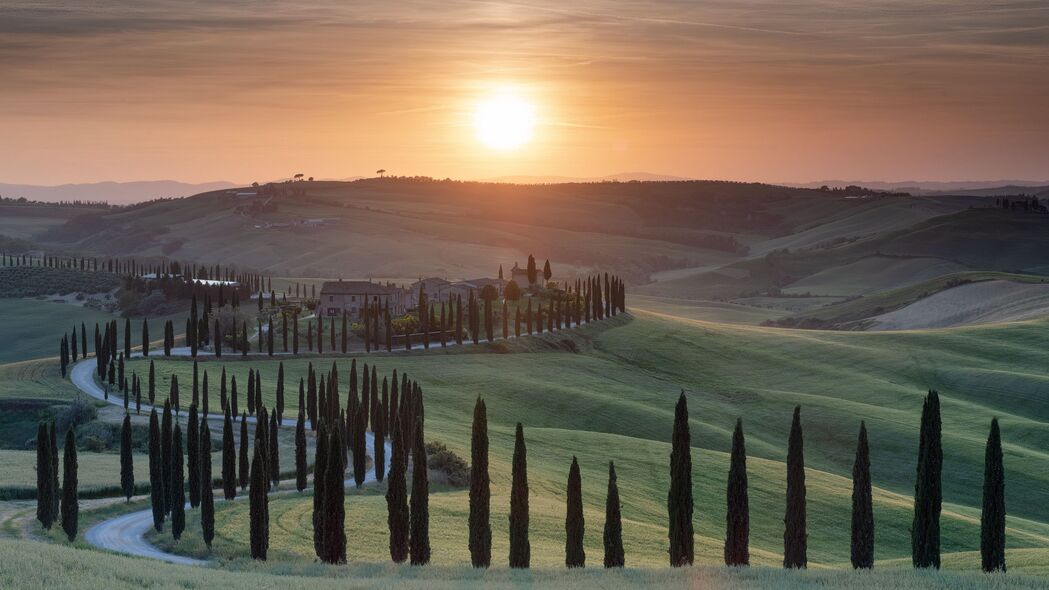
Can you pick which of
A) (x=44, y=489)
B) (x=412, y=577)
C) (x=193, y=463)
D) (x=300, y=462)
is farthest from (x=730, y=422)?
(x=412, y=577)

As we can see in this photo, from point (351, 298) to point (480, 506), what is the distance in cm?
10620

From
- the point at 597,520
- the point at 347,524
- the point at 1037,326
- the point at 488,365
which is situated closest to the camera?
the point at 347,524

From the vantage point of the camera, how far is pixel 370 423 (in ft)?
308

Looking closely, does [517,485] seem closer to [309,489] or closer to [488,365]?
[309,489]

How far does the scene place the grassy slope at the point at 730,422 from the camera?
64750 mm

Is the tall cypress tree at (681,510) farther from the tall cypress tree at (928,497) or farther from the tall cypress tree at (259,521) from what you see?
the tall cypress tree at (259,521)

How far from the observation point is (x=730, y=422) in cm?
11088

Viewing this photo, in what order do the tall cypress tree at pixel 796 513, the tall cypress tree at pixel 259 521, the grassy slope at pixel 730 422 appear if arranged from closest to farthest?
the tall cypress tree at pixel 796 513, the tall cypress tree at pixel 259 521, the grassy slope at pixel 730 422

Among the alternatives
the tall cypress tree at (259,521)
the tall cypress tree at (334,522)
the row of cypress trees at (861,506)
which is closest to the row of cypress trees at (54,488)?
the tall cypress tree at (259,521)

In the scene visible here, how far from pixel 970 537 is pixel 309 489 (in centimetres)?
3792

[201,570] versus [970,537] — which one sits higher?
[201,570]

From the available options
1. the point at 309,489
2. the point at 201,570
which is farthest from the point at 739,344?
the point at 201,570

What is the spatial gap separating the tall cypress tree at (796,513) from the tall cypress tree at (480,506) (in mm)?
12629

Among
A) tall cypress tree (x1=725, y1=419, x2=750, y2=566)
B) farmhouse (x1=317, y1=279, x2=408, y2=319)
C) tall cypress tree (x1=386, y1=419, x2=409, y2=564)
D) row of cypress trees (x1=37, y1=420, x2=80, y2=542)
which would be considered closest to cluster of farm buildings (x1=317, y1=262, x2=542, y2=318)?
farmhouse (x1=317, y1=279, x2=408, y2=319)
